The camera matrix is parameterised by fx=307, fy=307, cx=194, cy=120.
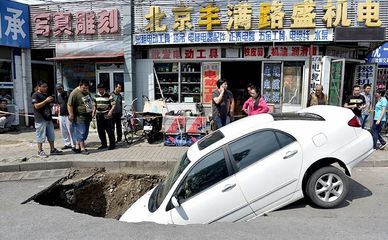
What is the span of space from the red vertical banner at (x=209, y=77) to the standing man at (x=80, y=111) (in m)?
4.31

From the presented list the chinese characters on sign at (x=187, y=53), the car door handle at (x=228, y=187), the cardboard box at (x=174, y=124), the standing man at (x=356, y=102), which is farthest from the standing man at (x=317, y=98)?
the car door handle at (x=228, y=187)

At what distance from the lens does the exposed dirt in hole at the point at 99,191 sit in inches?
221

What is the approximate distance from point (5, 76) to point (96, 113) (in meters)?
5.73

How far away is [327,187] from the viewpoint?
397 centimetres

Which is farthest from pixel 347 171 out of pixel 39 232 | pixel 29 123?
pixel 29 123

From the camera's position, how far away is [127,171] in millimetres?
6625

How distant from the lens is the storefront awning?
10672 millimetres

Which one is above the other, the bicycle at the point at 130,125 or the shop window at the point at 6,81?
the shop window at the point at 6,81

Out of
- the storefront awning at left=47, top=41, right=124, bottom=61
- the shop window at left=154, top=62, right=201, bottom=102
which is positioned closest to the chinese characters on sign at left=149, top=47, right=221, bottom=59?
the shop window at left=154, top=62, right=201, bottom=102

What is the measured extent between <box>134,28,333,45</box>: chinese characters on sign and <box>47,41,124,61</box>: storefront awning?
77 centimetres

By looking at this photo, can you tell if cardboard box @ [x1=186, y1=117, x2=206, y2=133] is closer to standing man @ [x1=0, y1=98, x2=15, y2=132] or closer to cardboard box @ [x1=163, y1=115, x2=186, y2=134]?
cardboard box @ [x1=163, y1=115, x2=186, y2=134]

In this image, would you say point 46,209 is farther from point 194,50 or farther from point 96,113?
point 194,50

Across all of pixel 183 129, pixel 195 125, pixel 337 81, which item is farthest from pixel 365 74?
pixel 183 129

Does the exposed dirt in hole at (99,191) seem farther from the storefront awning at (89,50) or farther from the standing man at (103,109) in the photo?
the storefront awning at (89,50)
